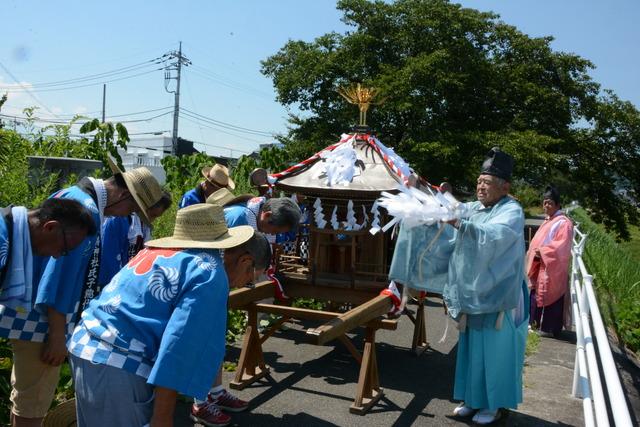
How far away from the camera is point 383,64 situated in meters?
20.7

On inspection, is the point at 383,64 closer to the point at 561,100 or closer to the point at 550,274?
the point at 561,100

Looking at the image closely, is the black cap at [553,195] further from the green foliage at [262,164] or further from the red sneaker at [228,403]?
the green foliage at [262,164]

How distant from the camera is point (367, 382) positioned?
496 centimetres

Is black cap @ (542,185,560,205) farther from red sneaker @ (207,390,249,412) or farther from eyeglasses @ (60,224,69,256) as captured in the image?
eyeglasses @ (60,224,69,256)

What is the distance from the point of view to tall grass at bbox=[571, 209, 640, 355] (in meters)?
7.45

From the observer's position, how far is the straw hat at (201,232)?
94.5 inches

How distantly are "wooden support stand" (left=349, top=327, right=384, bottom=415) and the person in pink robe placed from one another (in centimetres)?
391

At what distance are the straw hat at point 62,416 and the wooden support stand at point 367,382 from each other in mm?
2585

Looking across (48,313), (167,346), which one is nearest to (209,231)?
(167,346)

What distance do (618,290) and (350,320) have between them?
617 cm

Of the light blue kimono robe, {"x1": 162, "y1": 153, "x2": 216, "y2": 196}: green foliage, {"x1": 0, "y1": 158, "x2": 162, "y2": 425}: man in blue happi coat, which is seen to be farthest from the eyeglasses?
{"x1": 162, "y1": 153, "x2": 216, "y2": 196}: green foliage

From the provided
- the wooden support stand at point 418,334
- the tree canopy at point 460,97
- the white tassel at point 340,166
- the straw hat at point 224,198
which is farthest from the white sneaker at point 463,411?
the tree canopy at point 460,97

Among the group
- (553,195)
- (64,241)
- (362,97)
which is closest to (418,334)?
(362,97)

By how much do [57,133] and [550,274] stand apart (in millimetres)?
7115
